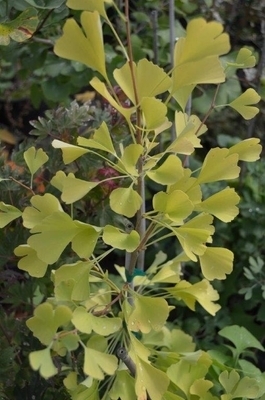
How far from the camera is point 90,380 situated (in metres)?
0.68

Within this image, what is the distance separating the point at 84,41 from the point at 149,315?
28cm

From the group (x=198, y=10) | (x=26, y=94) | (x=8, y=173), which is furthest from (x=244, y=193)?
(x=26, y=94)

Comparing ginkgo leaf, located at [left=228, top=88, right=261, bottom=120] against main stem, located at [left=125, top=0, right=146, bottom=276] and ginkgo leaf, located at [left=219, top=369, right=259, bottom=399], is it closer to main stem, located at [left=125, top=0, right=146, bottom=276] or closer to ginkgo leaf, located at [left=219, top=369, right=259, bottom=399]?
main stem, located at [left=125, top=0, right=146, bottom=276]

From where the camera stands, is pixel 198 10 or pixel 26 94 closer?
pixel 198 10

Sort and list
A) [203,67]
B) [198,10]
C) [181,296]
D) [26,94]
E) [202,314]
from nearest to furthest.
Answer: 1. [203,67]
2. [181,296]
3. [202,314]
4. [198,10]
5. [26,94]

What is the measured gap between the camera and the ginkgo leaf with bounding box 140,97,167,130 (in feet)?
1.86

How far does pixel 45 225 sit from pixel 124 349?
0.60 ft

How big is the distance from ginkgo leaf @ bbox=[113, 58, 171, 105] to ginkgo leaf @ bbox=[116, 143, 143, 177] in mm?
48

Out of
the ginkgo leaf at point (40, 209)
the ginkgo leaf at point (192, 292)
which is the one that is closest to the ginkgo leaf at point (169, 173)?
the ginkgo leaf at point (40, 209)

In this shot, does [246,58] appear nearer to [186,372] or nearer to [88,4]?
[88,4]

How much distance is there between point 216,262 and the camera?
0.65 metres

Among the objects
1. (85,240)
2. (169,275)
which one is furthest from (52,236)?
Answer: (169,275)

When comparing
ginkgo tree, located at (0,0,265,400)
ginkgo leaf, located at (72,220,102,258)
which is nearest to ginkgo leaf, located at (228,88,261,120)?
ginkgo tree, located at (0,0,265,400)

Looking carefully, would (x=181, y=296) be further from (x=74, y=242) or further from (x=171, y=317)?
(x=171, y=317)
